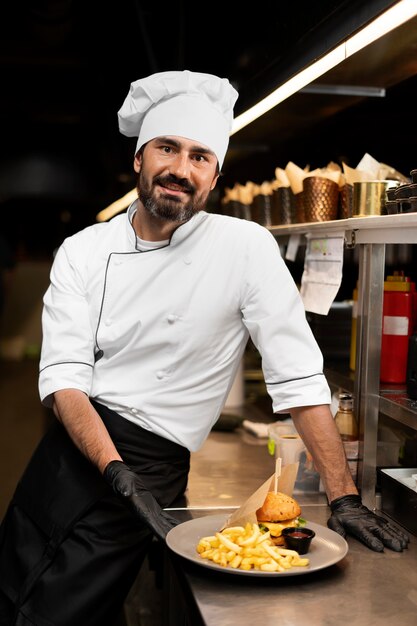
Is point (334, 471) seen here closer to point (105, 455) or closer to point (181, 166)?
point (105, 455)

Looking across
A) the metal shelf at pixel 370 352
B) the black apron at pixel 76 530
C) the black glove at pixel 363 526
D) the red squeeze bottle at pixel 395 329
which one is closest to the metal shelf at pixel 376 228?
the metal shelf at pixel 370 352

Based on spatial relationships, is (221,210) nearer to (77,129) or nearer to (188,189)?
(188,189)

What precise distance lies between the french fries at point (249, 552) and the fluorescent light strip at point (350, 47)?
1.06 m

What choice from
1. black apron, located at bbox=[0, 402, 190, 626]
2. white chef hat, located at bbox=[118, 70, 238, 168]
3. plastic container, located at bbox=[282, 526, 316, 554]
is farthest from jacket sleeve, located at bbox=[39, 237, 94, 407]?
plastic container, located at bbox=[282, 526, 316, 554]

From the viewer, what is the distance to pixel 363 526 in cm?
174

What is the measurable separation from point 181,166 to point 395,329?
2.26ft

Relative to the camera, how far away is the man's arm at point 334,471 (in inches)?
69.8

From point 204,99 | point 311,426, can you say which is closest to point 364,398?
point 311,426

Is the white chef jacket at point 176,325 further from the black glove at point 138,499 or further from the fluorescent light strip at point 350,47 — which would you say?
the fluorescent light strip at point 350,47

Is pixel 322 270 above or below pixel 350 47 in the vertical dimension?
below

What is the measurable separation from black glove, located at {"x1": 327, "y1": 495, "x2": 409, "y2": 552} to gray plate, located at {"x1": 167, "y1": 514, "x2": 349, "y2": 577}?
0.08 m

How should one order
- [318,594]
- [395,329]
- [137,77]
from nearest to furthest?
[318,594] → [395,329] → [137,77]

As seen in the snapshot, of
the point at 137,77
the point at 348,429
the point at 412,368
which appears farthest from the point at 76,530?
the point at 137,77

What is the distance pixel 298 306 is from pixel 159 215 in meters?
0.42
